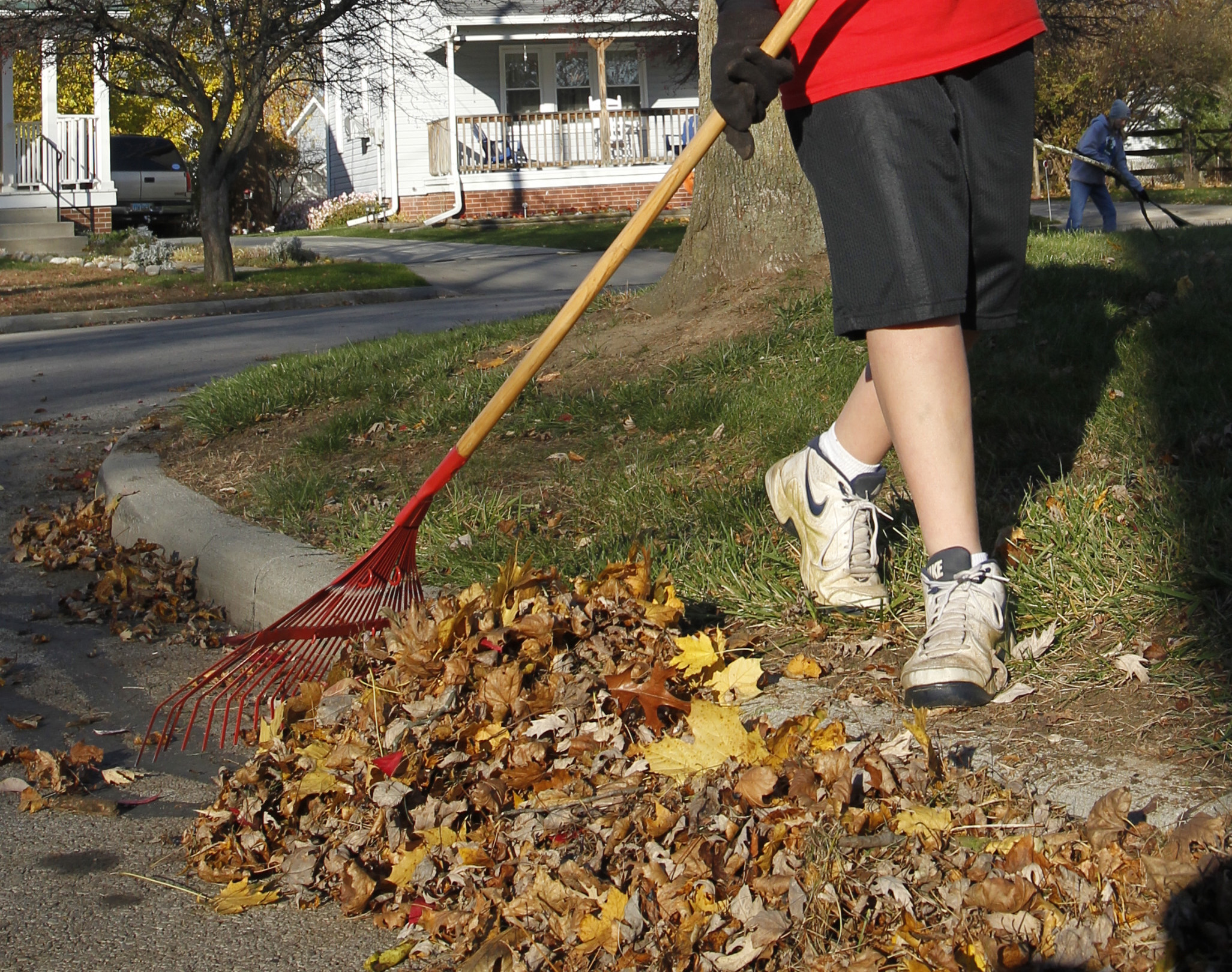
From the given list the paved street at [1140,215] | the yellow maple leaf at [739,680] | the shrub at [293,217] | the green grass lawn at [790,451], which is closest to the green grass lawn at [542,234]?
the paved street at [1140,215]

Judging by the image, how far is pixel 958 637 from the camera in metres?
2.28

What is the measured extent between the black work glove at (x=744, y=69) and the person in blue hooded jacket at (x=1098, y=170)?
9855 mm

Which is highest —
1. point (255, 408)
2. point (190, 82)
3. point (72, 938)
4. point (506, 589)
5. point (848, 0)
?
point (190, 82)

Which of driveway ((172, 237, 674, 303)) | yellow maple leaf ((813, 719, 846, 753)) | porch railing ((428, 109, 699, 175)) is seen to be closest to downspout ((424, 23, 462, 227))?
porch railing ((428, 109, 699, 175))

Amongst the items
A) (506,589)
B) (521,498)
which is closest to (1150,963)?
(506,589)

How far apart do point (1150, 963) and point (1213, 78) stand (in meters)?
30.6

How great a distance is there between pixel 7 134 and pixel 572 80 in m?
12.8

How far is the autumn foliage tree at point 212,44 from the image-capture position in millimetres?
12453

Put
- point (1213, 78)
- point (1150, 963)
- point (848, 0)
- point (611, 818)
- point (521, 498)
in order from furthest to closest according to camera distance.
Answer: point (1213, 78) → point (521, 498) → point (848, 0) → point (611, 818) → point (1150, 963)

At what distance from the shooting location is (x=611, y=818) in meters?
1.99

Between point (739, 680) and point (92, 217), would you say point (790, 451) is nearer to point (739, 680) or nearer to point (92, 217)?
point (739, 680)

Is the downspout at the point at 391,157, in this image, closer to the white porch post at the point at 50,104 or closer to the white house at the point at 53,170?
the white house at the point at 53,170

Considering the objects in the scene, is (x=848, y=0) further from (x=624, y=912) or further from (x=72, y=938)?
(x=72, y=938)

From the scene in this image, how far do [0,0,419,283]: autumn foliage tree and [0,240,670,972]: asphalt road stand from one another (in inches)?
253
